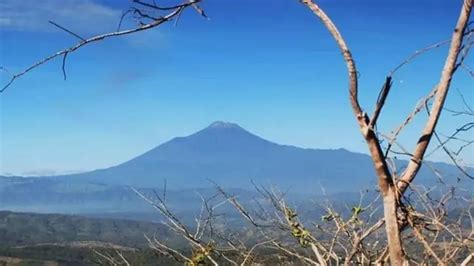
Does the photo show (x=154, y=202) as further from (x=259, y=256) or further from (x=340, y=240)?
(x=340, y=240)

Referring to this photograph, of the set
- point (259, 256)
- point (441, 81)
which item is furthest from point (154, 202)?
point (441, 81)

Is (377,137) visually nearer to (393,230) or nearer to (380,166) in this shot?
(380,166)

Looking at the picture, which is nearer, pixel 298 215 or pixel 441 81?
pixel 441 81

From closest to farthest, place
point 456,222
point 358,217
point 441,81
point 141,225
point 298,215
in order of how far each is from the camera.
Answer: point 441,81 < point 456,222 < point 358,217 < point 298,215 < point 141,225

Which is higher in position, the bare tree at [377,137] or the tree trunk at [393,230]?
the bare tree at [377,137]

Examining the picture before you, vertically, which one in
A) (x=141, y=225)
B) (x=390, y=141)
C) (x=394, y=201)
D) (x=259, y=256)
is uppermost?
(x=390, y=141)

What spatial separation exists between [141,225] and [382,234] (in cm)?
19798

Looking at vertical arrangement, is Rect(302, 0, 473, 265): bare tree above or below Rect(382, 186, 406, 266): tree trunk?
above

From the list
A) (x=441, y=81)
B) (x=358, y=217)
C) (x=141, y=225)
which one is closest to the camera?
(x=441, y=81)

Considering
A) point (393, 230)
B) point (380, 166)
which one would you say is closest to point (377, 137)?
point (380, 166)

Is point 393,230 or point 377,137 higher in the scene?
point 377,137

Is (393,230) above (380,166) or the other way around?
the other way around

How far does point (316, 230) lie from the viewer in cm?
380

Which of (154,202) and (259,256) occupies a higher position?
(154,202)
